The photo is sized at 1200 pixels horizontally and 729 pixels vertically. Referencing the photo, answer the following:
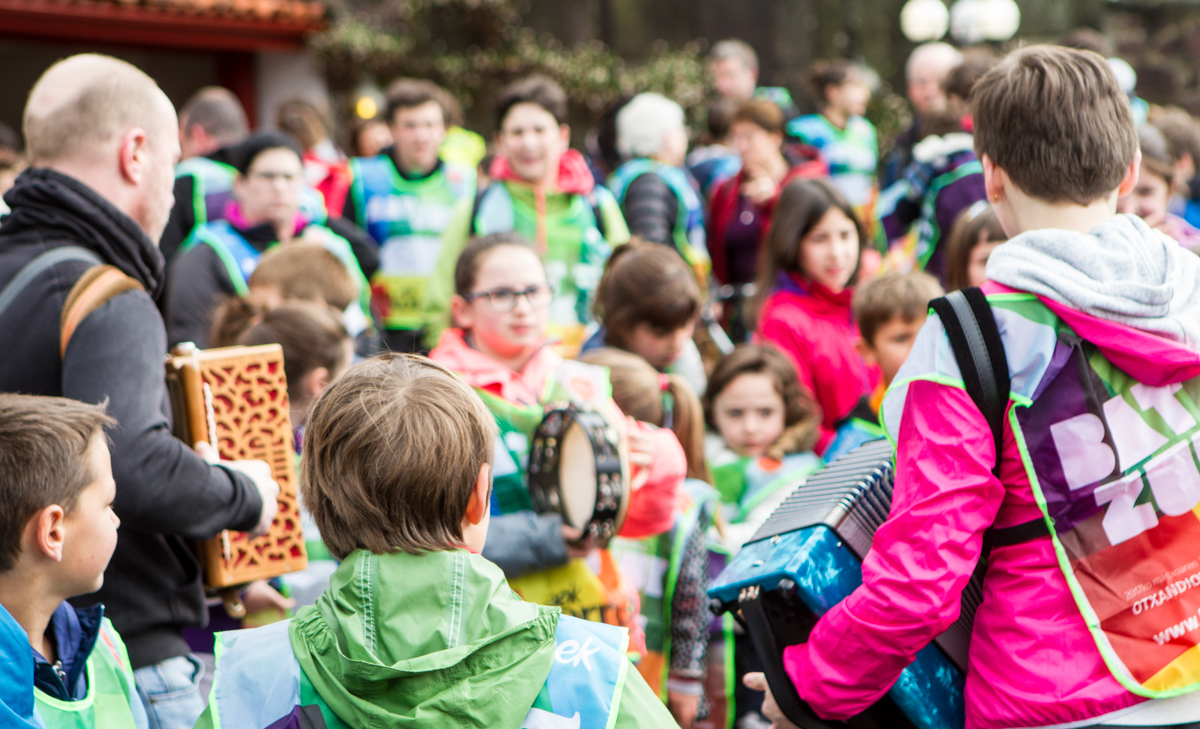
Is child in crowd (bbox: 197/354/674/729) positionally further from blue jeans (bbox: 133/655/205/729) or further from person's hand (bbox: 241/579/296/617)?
person's hand (bbox: 241/579/296/617)

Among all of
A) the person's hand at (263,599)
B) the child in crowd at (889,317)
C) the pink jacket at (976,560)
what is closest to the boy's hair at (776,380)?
the child in crowd at (889,317)

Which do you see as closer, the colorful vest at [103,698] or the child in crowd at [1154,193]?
the colorful vest at [103,698]

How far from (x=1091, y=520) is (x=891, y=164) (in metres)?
6.81

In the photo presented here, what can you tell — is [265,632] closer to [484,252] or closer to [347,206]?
[484,252]

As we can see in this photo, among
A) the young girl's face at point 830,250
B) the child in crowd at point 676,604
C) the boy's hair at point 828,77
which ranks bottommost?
the child in crowd at point 676,604

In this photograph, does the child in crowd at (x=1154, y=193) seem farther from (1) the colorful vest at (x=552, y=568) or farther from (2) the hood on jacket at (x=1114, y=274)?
(2) the hood on jacket at (x=1114, y=274)

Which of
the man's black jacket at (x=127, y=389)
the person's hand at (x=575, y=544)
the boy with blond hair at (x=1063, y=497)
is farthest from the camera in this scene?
the person's hand at (x=575, y=544)

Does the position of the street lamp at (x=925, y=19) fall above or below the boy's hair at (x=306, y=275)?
above

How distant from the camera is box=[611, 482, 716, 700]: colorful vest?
316 cm

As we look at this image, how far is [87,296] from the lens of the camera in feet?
7.55

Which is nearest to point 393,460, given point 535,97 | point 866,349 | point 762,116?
point 866,349

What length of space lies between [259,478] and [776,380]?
2204 millimetres

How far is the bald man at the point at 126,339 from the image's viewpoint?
2.29m

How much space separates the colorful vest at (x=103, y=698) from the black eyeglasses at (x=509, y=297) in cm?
141
